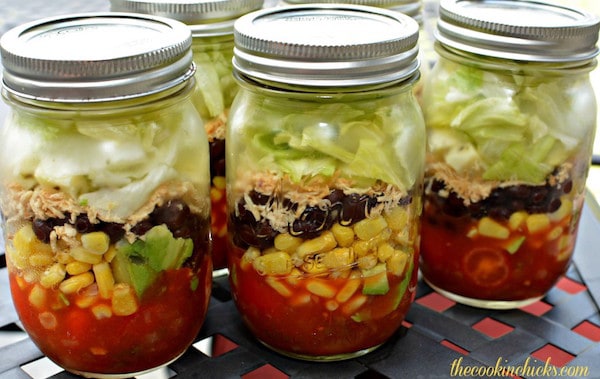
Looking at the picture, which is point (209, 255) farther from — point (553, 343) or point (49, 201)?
point (553, 343)

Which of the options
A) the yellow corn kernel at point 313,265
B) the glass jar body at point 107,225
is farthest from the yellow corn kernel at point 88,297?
the yellow corn kernel at point 313,265

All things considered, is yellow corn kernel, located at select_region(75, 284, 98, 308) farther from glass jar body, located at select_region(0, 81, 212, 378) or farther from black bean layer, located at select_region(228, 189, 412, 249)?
black bean layer, located at select_region(228, 189, 412, 249)

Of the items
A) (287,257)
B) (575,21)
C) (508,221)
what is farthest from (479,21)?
(287,257)

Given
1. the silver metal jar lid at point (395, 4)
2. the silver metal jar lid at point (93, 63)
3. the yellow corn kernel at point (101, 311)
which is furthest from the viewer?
the silver metal jar lid at point (395, 4)

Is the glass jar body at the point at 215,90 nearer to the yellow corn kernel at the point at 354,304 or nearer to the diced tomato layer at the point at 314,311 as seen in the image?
the diced tomato layer at the point at 314,311

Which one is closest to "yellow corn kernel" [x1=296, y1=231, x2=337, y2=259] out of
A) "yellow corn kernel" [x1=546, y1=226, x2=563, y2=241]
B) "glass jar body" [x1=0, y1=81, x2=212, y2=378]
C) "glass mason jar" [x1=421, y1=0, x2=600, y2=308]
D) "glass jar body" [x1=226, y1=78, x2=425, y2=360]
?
"glass jar body" [x1=226, y1=78, x2=425, y2=360]

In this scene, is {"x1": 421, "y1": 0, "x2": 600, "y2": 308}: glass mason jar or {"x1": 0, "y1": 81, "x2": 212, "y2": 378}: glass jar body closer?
{"x1": 0, "y1": 81, "x2": 212, "y2": 378}: glass jar body

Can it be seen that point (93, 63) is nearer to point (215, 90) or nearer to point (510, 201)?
point (215, 90)

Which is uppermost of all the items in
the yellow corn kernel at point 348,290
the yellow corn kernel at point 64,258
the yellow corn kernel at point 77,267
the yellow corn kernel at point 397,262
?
the yellow corn kernel at point 64,258

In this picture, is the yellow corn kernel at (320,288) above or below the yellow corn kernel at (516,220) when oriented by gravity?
below
